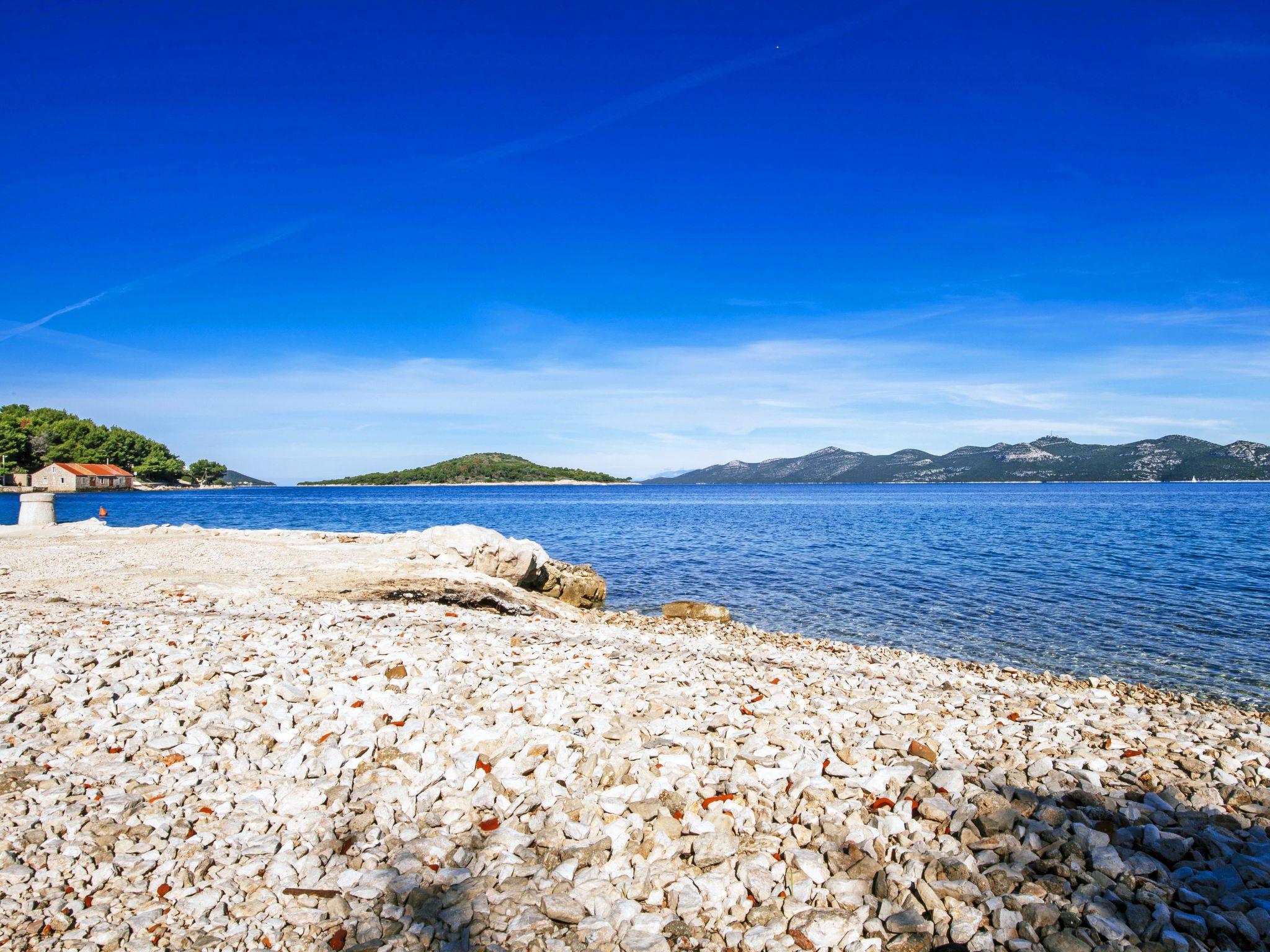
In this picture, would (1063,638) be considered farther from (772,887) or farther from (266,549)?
(266,549)

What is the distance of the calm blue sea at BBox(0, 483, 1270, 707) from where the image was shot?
16.8 meters

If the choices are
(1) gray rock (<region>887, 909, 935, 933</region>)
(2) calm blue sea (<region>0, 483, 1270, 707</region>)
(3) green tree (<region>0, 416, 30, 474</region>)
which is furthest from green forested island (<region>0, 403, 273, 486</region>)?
(1) gray rock (<region>887, 909, 935, 933</region>)

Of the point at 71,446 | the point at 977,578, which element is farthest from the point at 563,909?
the point at 71,446

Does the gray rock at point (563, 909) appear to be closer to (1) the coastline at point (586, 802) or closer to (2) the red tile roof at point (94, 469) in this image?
(1) the coastline at point (586, 802)

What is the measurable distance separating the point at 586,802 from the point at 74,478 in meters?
138

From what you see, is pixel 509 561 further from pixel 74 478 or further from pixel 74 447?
pixel 74 447

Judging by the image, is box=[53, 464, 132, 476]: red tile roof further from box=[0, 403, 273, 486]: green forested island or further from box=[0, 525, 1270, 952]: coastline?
box=[0, 525, 1270, 952]: coastline

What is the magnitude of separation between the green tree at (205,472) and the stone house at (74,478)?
46.1m

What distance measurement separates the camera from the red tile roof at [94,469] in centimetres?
11200

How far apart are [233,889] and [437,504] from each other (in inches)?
4227

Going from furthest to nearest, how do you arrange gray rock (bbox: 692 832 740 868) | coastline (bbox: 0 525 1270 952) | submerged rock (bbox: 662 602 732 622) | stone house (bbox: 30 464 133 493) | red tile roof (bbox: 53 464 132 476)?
red tile roof (bbox: 53 464 132 476) → stone house (bbox: 30 464 133 493) → submerged rock (bbox: 662 602 732 622) → gray rock (bbox: 692 832 740 868) → coastline (bbox: 0 525 1270 952)

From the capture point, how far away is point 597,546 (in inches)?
1647

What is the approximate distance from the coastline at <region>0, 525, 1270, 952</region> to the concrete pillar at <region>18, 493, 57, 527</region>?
63.3ft

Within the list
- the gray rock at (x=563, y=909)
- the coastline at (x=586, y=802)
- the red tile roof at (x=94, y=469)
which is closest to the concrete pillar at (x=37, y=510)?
the coastline at (x=586, y=802)
